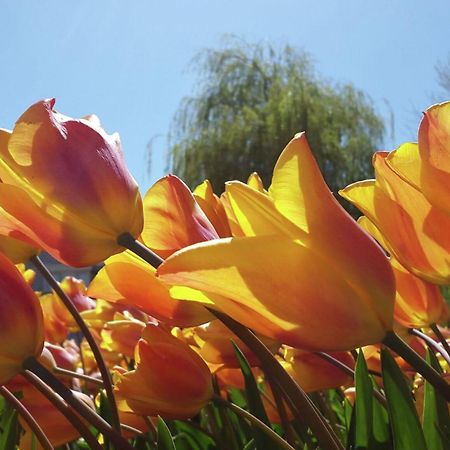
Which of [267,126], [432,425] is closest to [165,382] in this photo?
[432,425]

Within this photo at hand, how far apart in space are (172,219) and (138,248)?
5 centimetres

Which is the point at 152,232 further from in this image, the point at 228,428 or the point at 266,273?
the point at 228,428

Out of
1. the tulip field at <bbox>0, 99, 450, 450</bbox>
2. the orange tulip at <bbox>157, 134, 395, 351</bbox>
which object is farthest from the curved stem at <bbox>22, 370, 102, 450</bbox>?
A: the orange tulip at <bbox>157, 134, 395, 351</bbox>

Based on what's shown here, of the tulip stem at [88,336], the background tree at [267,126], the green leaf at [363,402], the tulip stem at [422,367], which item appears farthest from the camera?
the background tree at [267,126]

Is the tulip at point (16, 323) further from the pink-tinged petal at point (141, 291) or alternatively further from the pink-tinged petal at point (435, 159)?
the pink-tinged petal at point (435, 159)

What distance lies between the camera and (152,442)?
0.65 m

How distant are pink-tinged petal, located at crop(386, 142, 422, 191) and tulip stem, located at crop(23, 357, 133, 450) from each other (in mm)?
187

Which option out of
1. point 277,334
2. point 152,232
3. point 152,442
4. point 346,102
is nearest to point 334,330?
point 277,334

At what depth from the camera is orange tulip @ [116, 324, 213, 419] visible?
0.46 m

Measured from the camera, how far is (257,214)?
1.05ft

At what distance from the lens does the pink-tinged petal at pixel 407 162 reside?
370 mm

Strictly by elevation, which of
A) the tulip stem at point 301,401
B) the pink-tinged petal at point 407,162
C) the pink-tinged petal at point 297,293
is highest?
the pink-tinged petal at point 407,162

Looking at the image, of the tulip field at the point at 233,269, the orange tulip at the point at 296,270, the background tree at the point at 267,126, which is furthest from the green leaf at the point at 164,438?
the background tree at the point at 267,126

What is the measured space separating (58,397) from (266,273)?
0.16 meters
